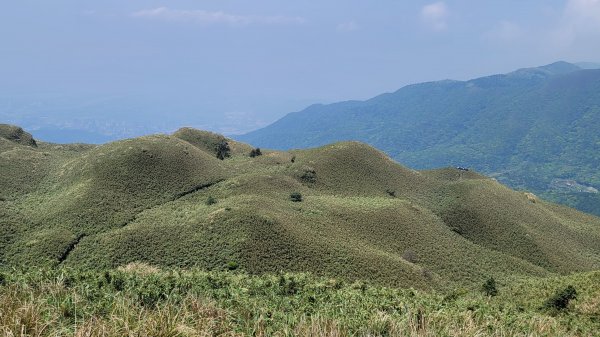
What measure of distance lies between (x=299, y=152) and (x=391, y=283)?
8551 centimetres

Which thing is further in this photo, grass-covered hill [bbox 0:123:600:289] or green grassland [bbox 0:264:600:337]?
grass-covered hill [bbox 0:123:600:289]

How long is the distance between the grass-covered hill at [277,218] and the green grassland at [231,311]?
28635 millimetres

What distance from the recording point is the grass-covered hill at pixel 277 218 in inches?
2736

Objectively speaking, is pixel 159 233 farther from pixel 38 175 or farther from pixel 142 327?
pixel 142 327

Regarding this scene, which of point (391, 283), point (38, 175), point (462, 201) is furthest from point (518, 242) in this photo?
point (38, 175)

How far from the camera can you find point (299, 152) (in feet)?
479

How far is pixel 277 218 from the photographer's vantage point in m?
78.0

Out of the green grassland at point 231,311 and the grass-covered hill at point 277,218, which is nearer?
the green grassland at point 231,311

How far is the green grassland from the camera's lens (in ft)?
44.0

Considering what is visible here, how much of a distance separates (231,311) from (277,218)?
58.7m

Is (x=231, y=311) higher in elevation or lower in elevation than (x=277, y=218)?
higher

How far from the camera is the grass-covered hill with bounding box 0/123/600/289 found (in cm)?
6950

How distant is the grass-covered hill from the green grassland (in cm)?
2864

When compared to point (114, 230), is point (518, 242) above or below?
below
